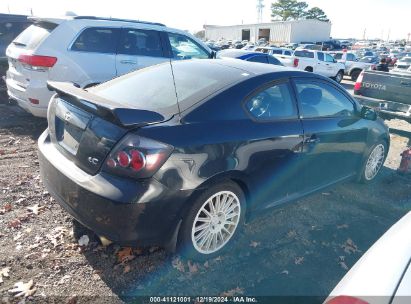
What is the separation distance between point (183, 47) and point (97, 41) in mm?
1721

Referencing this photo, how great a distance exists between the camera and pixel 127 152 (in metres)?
2.45

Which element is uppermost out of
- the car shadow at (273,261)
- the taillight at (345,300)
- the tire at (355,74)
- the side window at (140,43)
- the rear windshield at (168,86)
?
the side window at (140,43)

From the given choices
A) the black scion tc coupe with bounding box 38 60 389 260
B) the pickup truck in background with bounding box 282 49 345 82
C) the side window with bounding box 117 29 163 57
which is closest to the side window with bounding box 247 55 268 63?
the side window with bounding box 117 29 163 57

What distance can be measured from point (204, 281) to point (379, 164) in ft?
11.5

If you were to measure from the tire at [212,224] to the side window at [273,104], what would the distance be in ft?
2.25

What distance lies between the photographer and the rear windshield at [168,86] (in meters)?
2.90

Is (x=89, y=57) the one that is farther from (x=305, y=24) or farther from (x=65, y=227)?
(x=305, y=24)

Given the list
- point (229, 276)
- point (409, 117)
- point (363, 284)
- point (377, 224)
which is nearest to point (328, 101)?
point (377, 224)

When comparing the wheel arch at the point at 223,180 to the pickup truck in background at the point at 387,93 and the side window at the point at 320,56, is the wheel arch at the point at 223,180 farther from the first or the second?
the side window at the point at 320,56

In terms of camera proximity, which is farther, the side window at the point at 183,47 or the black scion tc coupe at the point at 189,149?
the side window at the point at 183,47

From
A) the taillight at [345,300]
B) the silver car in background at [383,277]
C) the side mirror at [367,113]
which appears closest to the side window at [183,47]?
the side mirror at [367,113]

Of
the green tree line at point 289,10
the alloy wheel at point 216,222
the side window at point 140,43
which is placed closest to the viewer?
the alloy wheel at point 216,222

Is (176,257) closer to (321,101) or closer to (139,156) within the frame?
(139,156)

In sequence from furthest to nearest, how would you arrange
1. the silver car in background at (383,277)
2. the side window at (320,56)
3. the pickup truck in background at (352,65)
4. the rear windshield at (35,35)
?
1. the pickup truck in background at (352,65)
2. the side window at (320,56)
3. the rear windshield at (35,35)
4. the silver car in background at (383,277)
